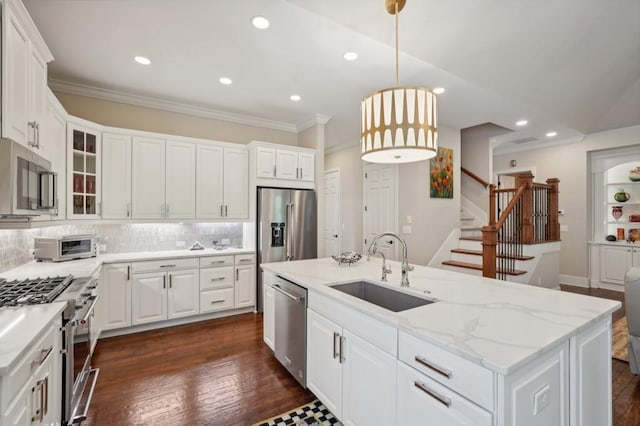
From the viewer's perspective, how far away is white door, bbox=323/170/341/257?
21.1 feet

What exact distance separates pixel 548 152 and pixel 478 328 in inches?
246

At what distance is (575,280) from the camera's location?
554cm

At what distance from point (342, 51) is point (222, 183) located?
7.69ft

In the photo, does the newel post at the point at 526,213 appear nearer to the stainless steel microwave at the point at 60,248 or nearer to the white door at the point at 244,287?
the white door at the point at 244,287

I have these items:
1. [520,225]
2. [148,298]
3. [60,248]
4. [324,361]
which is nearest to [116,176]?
[60,248]

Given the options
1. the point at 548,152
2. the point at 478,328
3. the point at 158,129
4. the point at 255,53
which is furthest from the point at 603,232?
the point at 158,129

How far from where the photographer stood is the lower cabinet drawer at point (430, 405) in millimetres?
1083

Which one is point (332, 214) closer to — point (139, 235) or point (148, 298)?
point (139, 235)

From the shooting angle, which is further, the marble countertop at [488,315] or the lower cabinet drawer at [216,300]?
the lower cabinet drawer at [216,300]

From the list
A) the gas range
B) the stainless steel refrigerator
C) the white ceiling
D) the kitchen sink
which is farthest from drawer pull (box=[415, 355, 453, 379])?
the stainless steel refrigerator

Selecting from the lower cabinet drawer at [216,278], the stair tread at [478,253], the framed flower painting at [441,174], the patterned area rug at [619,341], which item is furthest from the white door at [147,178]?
the patterned area rug at [619,341]

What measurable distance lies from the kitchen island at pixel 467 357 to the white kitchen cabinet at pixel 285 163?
2.49 meters

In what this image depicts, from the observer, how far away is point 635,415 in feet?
6.63

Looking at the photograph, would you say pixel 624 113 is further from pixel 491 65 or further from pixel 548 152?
pixel 491 65
